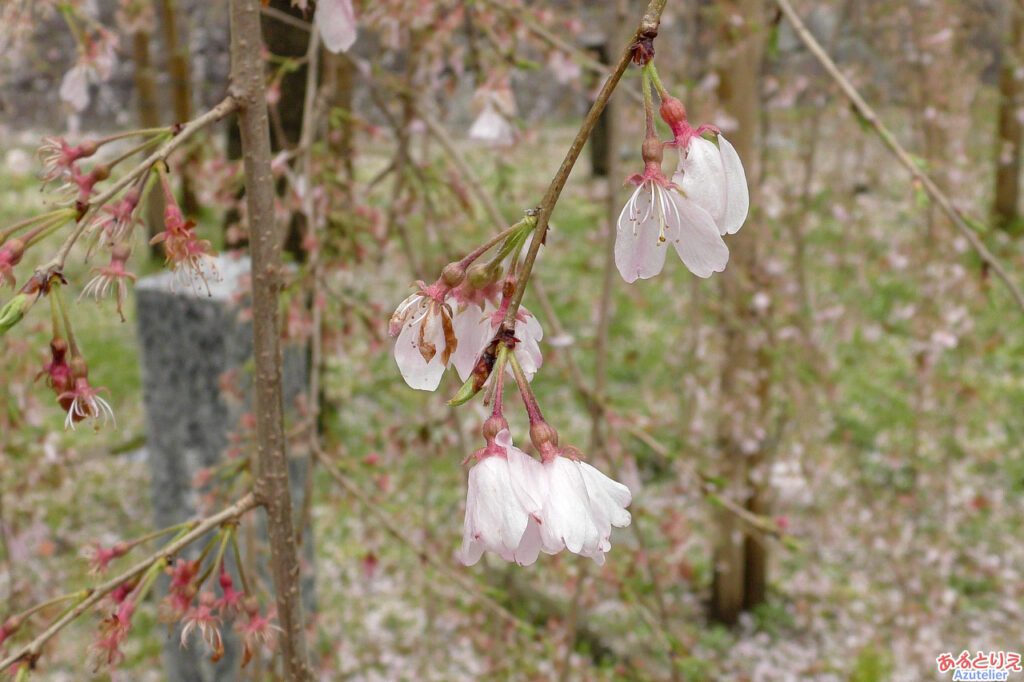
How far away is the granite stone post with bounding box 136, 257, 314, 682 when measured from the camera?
6.23 feet

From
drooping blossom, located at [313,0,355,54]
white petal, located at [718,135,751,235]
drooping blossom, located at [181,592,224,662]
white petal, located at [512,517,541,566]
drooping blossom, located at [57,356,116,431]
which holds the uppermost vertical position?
drooping blossom, located at [313,0,355,54]

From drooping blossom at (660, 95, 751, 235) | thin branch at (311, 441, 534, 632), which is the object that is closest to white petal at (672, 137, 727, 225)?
drooping blossom at (660, 95, 751, 235)

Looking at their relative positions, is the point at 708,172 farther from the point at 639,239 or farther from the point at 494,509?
the point at 494,509

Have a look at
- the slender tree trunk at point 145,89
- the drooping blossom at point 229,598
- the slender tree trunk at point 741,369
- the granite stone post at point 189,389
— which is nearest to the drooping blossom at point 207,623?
the drooping blossom at point 229,598

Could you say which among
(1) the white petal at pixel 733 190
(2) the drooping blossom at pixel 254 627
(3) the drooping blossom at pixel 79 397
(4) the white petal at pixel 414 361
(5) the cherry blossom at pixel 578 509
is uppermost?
(1) the white petal at pixel 733 190

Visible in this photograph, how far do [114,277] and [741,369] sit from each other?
266 centimetres

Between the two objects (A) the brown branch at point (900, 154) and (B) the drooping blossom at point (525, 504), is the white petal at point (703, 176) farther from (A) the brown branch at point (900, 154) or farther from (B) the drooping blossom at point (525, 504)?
(A) the brown branch at point (900, 154)

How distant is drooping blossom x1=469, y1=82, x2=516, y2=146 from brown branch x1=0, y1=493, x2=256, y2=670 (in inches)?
38.6

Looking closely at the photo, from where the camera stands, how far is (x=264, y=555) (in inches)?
69.2

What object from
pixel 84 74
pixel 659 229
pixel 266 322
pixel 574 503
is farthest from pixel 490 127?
pixel 574 503

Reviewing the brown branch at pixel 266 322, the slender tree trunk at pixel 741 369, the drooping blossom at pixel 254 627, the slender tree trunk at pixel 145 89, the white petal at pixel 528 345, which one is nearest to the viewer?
the white petal at pixel 528 345

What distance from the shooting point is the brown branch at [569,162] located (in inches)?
17.7

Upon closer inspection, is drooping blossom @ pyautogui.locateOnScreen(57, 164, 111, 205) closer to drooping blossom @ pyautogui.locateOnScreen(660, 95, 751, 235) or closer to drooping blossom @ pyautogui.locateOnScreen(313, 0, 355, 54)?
drooping blossom @ pyautogui.locateOnScreen(313, 0, 355, 54)

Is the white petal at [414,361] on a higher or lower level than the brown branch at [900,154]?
lower
